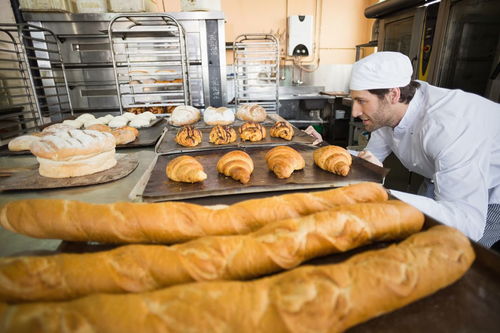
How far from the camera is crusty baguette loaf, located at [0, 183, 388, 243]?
0.90 meters

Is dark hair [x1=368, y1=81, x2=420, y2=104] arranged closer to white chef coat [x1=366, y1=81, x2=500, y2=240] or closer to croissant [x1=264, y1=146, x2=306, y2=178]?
white chef coat [x1=366, y1=81, x2=500, y2=240]

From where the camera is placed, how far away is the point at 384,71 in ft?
6.28

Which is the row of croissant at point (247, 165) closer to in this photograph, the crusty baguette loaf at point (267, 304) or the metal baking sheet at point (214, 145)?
the metal baking sheet at point (214, 145)

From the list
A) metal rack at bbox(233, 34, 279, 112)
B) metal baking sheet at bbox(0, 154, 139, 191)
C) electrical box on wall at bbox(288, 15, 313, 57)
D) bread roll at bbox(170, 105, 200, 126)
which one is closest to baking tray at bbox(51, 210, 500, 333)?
metal baking sheet at bbox(0, 154, 139, 191)

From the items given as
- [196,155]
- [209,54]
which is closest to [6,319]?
[196,155]

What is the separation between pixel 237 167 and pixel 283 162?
0.28 meters

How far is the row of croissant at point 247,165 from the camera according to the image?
1.46 metres

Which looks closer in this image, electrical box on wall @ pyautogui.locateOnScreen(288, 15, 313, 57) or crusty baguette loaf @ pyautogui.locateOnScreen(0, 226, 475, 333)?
crusty baguette loaf @ pyautogui.locateOnScreen(0, 226, 475, 333)

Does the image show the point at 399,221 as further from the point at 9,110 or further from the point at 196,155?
the point at 9,110

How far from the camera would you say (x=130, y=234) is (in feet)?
2.98

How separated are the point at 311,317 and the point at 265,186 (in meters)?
0.85

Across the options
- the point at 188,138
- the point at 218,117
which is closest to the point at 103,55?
the point at 218,117

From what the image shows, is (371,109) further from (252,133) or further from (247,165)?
(247,165)

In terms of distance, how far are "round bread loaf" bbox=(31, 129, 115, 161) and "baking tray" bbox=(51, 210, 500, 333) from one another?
1725 millimetres
